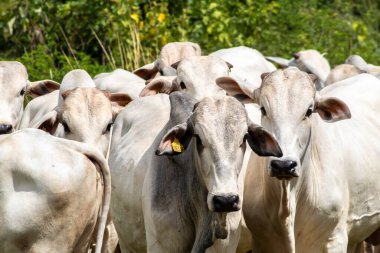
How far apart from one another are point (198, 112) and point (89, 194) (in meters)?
0.79

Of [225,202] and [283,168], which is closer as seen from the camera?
[225,202]

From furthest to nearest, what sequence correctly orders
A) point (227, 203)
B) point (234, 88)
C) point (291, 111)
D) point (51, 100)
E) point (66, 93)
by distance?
1. point (51, 100)
2. point (66, 93)
3. point (234, 88)
4. point (291, 111)
5. point (227, 203)

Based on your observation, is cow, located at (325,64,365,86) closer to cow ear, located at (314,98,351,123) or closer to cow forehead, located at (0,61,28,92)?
cow forehead, located at (0,61,28,92)

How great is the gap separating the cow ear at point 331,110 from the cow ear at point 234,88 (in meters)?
0.48

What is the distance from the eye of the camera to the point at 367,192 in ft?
29.0

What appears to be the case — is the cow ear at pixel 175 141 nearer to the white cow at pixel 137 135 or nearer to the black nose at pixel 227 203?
the black nose at pixel 227 203

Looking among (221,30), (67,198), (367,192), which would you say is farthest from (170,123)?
(221,30)

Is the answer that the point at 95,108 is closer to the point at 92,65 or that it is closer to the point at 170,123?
the point at 170,123

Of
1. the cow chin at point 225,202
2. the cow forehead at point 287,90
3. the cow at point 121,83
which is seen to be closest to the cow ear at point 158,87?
the cow at point 121,83

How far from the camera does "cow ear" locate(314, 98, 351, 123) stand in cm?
821

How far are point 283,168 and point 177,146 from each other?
639 mm

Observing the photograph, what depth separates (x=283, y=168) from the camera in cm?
752

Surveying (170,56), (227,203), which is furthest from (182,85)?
(227,203)

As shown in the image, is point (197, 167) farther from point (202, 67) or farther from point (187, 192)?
point (202, 67)
